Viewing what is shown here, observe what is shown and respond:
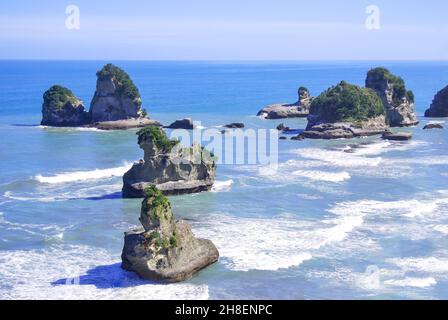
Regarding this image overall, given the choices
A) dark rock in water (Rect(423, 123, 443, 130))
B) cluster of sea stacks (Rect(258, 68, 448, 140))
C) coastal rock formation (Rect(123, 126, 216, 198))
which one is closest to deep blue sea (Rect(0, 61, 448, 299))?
coastal rock formation (Rect(123, 126, 216, 198))

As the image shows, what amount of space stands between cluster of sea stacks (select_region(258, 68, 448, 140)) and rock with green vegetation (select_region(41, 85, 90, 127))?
34.2 metres

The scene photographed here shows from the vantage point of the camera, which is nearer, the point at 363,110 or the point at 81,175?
the point at 81,175

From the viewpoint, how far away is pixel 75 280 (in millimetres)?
38062

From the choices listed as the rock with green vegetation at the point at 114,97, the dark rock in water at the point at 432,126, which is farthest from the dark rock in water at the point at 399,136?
the rock with green vegetation at the point at 114,97

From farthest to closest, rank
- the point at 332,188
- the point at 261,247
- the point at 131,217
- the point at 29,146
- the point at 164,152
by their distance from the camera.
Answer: the point at 29,146, the point at 332,188, the point at 164,152, the point at 131,217, the point at 261,247

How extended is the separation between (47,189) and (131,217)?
1465 cm

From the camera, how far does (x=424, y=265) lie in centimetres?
4094

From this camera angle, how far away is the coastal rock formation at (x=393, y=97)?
379ft

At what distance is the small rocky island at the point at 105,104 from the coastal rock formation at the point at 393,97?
126 feet

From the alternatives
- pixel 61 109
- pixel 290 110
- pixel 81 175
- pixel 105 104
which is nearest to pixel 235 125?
pixel 290 110

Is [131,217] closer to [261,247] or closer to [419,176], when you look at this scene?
[261,247]

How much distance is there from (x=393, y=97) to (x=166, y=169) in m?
67.3

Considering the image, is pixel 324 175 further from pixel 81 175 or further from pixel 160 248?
pixel 160 248
